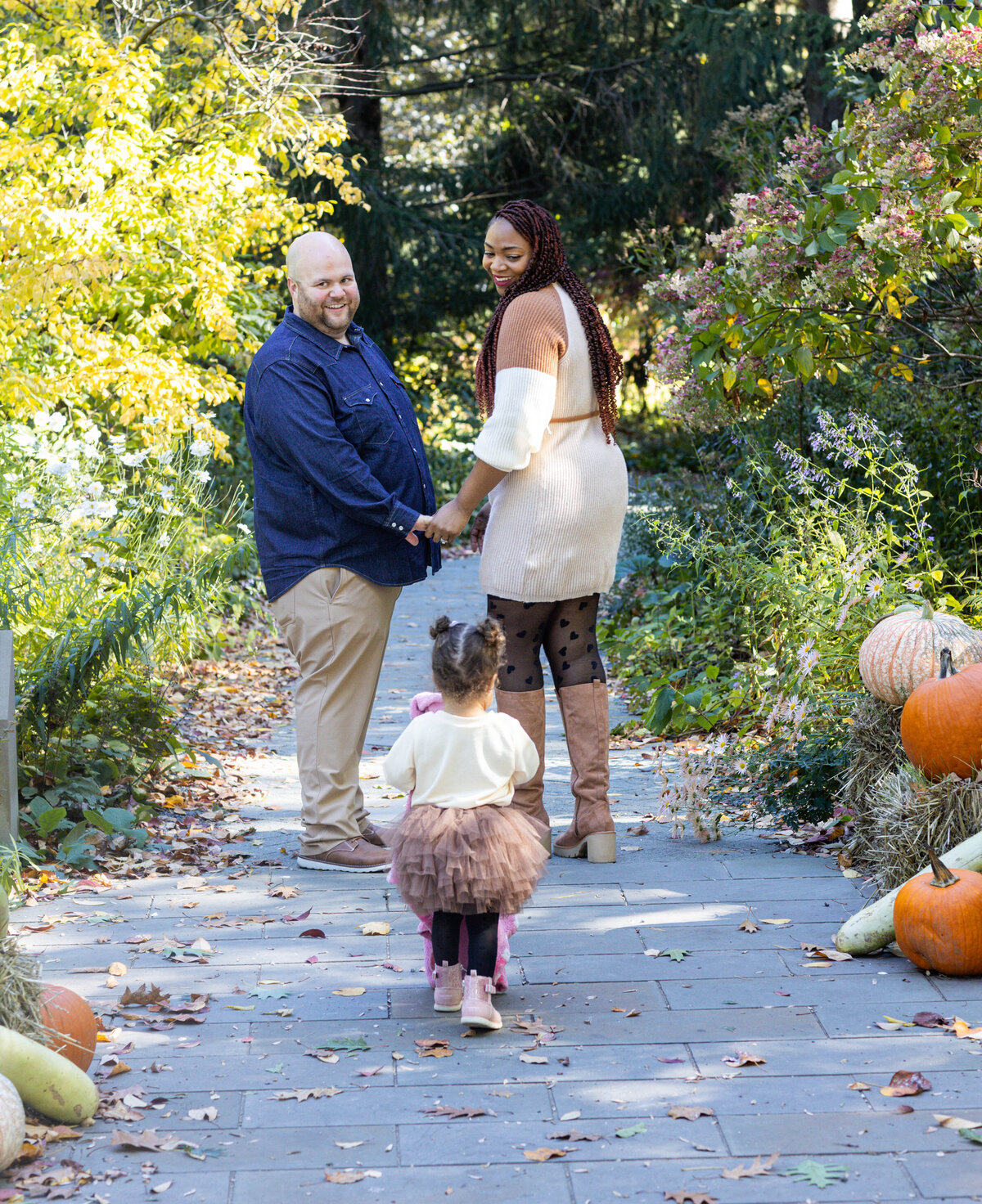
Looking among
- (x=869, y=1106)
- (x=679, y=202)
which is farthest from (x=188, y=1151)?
(x=679, y=202)

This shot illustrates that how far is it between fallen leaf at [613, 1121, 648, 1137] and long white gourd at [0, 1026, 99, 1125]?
1.02m

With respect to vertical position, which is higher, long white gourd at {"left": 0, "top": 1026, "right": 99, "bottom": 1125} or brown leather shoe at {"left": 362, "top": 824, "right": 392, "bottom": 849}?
long white gourd at {"left": 0, "top": 1026, "right": 99, "bottom": 1125}

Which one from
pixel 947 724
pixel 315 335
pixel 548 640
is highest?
pixel 315 335

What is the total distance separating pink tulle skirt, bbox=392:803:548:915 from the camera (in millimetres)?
2959

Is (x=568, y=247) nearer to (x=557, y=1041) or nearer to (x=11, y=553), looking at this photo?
(x=11, y=553)

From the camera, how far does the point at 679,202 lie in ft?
48.7

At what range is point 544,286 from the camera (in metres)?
3.99

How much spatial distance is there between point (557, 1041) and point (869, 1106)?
0.69 metres

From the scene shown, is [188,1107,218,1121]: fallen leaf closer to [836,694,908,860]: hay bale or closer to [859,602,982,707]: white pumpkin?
[836,694,908,860]: hay bale

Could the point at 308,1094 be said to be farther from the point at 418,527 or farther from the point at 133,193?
the point at 133,193

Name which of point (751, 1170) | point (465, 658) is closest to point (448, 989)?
point (465, 658)

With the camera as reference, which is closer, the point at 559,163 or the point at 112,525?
the point at 112,525

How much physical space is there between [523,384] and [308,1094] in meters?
2.05

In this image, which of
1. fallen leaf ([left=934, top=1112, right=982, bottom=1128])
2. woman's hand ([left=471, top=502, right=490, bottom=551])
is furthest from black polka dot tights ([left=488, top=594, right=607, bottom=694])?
fallen leaf ([left=934, top=1112, right=982, bottom=1128])
